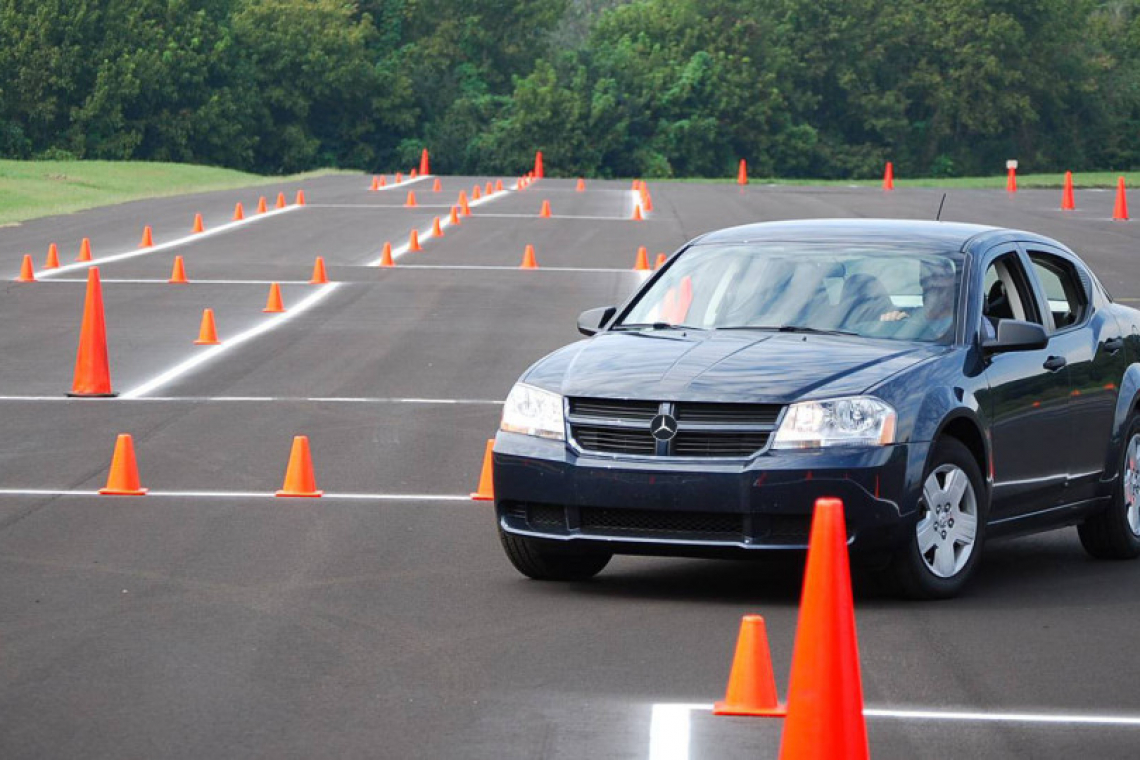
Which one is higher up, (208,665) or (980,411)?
(980,411)

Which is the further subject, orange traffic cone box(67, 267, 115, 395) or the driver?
orange traffic cone box(67, 267, 115, 395)

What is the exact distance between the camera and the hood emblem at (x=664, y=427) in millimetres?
8562

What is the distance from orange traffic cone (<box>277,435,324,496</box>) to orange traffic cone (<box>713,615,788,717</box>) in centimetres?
548

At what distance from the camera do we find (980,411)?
30.0 ft

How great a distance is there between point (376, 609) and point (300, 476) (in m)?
3.40

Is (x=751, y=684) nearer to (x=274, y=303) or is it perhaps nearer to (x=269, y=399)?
(x=269, y=399)

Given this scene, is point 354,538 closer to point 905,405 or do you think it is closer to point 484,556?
point 484,556

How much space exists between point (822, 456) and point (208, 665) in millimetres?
2616

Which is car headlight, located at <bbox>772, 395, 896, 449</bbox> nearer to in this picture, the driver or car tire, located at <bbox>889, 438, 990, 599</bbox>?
car tire, located at <bbox>889, 438, 990, 599</bbox>

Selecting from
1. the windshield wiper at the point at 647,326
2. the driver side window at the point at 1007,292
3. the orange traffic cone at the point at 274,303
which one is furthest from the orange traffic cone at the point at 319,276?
the driver side window at the point at 1007,292

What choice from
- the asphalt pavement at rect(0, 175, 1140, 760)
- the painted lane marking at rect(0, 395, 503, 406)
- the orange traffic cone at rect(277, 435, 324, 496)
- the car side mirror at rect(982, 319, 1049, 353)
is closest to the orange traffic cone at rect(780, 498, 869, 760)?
the asphalt pavement at rect(0, 175, 1140, 760)

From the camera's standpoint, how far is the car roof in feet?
32.6

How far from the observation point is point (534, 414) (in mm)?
9008

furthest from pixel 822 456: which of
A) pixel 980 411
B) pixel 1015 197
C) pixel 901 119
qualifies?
pixel 901 119
